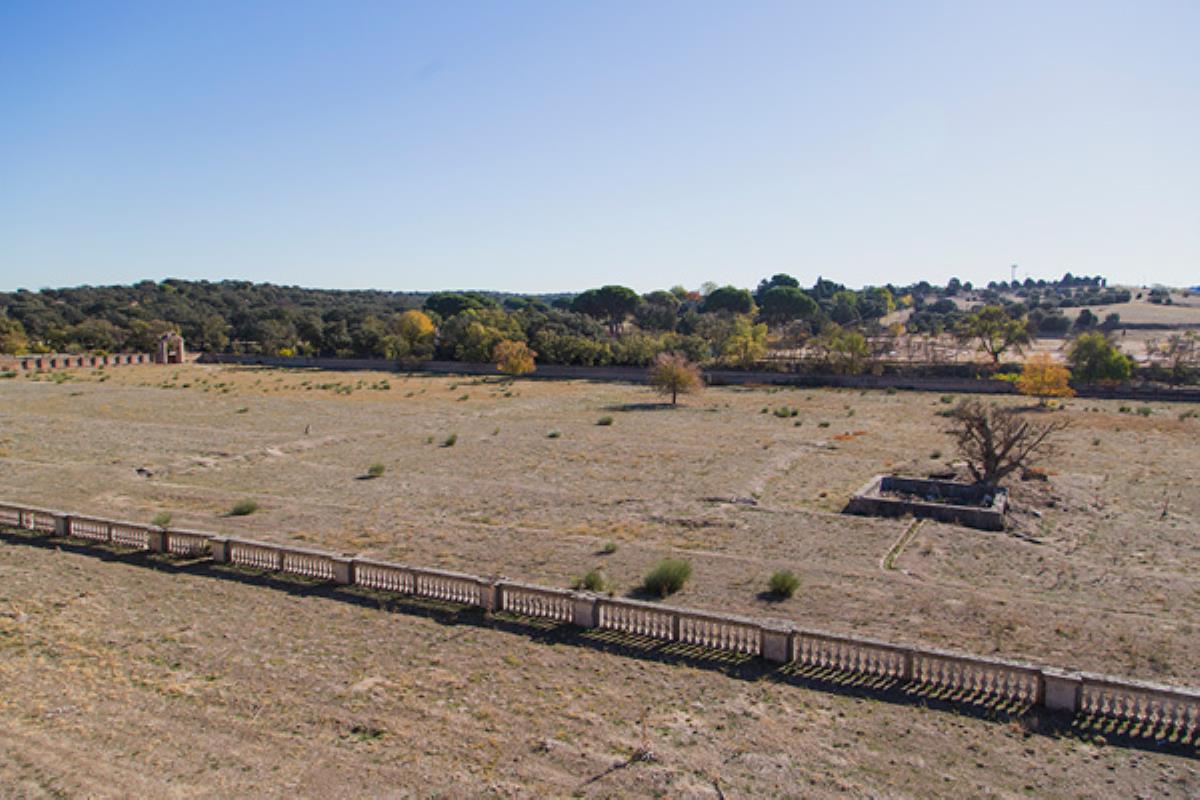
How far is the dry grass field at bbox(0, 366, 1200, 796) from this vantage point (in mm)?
9180

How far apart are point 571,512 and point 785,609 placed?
9.35 m

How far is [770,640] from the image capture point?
39.7 ft

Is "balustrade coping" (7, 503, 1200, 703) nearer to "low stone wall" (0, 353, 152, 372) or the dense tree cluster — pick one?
the dense tree cluster

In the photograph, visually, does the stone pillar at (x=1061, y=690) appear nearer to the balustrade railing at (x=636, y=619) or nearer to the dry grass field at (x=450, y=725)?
the dry grass field at (x=450, y=725)

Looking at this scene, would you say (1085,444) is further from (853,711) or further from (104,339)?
(104,339)

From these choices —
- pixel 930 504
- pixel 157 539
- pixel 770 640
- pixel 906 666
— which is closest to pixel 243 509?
pixel 157 539

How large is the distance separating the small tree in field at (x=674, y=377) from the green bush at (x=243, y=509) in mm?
33085

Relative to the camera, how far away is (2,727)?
9.91m

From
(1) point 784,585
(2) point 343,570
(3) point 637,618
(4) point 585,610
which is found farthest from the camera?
(2) point 343,570

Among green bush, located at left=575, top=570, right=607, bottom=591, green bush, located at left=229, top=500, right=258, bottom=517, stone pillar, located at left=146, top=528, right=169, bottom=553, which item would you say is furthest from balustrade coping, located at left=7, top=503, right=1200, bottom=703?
green bush, located at left=229, top=500, right=258, bottom=517

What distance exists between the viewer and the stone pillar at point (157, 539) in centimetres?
1752

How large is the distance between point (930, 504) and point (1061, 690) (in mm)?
12398

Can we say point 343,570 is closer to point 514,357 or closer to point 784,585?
point 784,585

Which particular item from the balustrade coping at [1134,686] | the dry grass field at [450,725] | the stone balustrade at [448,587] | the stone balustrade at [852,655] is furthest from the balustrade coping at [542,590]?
the balustrade coping at [1134,686]
